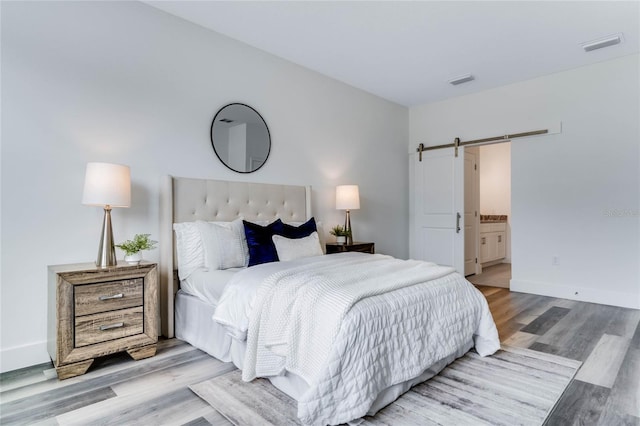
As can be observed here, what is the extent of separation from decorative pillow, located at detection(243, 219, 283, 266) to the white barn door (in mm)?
3289

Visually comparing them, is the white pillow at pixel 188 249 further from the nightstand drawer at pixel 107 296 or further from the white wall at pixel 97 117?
the nightstand drawer at pixel 107 296

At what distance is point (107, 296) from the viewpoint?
240 centimetres

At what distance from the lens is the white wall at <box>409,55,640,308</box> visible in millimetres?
4020

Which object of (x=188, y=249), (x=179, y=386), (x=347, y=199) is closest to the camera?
(x=179, y=386)

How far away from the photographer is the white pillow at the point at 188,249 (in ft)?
9.62

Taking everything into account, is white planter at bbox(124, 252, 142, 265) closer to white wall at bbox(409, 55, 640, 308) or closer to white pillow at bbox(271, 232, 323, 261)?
white pillow at bbox(271, 232, 323, 261)

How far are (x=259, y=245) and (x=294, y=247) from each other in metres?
0.32

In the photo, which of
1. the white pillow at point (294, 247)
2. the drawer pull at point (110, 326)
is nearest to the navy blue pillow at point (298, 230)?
the white pillow at point (294, 247)

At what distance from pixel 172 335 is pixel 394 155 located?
4092mm

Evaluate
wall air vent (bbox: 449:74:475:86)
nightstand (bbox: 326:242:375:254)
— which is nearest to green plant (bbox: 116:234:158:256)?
nightstand (bbox: 326:242:375:254)

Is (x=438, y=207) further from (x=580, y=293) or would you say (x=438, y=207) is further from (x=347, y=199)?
(x=580, y=293)

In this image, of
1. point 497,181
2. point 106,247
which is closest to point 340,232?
point 106,247

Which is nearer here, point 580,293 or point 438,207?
point 580,293

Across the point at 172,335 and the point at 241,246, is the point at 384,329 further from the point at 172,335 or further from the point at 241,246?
the point at 172,335
